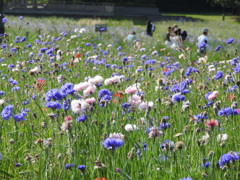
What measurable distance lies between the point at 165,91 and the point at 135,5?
39530 millimetres

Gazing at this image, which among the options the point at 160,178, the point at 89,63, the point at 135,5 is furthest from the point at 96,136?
the point at 135,5

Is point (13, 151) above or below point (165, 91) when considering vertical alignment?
below

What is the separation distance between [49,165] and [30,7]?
36343 mm

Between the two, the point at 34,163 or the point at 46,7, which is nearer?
the point at 34,163

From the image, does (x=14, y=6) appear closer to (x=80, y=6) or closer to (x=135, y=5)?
(x=80, y=6)

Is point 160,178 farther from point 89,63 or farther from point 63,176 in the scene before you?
point 89,63

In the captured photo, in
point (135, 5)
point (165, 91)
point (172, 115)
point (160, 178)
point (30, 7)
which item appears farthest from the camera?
point (135, 5)

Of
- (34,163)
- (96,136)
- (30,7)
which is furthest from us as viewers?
(30,7)

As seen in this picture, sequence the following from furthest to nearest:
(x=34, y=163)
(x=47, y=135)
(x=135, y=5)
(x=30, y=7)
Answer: (x=135, y=5) < (x=30, y=7) < (x=47, y=135) < (x=34, y=163)

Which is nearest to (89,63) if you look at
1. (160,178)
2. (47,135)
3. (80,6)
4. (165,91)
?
(165,91)

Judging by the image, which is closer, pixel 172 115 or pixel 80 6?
pixel 172 115

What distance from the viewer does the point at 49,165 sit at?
2449mm

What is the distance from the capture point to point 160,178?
2287 mm

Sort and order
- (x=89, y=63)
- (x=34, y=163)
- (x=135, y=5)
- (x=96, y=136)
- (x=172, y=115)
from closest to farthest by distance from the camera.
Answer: (x=34, y=163) → (x=96, y=136) → (x=172, y=115) → (x=89, y=63) → (x=135, y=5)
